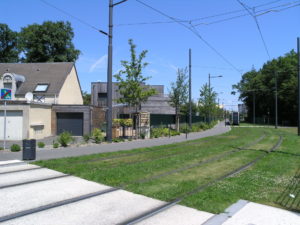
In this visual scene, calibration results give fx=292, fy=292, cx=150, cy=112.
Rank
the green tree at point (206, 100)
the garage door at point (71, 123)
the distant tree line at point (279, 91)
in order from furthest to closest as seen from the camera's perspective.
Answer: the distant tree line at point (279, 91) → the green tree at point (206, 100) → the garage door at point (71, 123)

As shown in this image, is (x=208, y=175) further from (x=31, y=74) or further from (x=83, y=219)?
(x=31, y=74)

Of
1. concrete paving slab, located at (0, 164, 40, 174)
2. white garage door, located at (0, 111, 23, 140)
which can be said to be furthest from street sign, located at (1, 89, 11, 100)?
white garage door, located at (0, 111, 23, 140)

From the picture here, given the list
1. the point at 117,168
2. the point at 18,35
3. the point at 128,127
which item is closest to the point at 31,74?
the point at 128,127

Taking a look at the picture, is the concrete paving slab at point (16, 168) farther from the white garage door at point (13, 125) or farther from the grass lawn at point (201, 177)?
the white garage door at point (13, 125)

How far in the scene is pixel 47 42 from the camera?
47.7 m

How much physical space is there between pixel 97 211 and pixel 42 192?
1950 mm

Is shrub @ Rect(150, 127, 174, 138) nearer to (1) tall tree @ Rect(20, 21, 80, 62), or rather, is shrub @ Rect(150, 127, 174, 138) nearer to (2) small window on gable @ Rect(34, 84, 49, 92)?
(2) small window on gable @ Rect(34, 84, 49, 92)

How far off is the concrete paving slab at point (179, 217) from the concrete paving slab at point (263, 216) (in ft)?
1.55

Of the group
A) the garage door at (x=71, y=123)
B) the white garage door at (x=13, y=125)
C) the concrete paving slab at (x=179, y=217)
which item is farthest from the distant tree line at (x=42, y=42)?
the concrete paving slab at (x=179, y=217)

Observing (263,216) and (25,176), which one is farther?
(25,176)

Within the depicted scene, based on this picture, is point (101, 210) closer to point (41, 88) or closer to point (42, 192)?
point (42, 192)

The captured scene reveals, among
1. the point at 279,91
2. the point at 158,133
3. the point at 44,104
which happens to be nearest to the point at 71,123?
the point at 44,104

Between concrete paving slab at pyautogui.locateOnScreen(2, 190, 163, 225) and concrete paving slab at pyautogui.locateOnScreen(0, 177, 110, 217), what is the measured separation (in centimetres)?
55

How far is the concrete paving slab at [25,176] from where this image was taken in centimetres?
776
